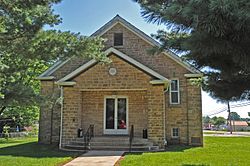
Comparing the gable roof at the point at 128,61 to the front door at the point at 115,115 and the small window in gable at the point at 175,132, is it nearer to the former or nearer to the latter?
the front door at the point at 115,115

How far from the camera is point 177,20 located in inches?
123

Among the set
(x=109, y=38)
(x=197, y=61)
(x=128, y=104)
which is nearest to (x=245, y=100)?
(x=197, y=61)

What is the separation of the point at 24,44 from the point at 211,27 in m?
6.41

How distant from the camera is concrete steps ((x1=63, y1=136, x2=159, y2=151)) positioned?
1489cm

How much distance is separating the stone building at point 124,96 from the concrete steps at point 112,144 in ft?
1.11

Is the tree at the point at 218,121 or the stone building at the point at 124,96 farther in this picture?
the tree at the point at 218,121

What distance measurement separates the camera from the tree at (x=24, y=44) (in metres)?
7.54

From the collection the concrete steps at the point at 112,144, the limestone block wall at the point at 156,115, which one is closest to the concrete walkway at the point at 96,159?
the concrete steps at the point at 112,144

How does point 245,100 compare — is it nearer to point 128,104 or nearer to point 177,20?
point 177,20

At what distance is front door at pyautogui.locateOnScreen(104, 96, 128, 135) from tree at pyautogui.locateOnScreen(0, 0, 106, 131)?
9.59 meters

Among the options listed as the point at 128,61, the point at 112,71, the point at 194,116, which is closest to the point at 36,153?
the point at 112,71

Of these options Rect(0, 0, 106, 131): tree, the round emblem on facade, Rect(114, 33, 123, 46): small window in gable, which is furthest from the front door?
Rect(0, 0, 106, 131): tree

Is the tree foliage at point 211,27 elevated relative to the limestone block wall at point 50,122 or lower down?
elevated

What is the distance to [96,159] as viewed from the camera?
11.9 m
